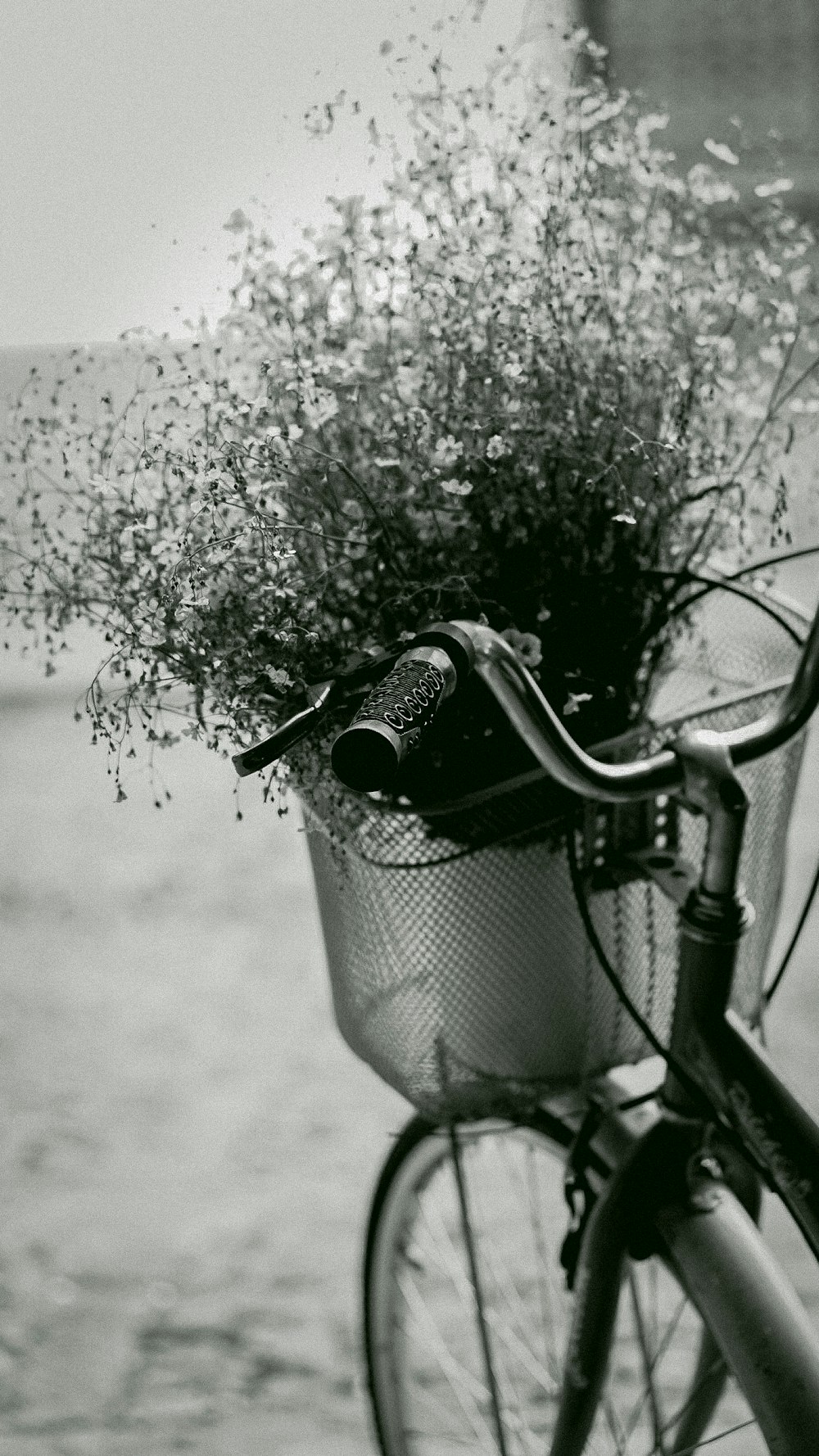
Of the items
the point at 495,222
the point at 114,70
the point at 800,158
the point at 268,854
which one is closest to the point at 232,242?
the point at 495,222

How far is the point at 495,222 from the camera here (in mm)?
975

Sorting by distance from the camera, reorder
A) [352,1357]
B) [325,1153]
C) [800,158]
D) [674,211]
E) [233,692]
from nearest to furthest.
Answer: [233,692], [674,211], [352,1357], [325,1153], [800,158]

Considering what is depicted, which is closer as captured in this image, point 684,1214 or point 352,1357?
point 684,1214

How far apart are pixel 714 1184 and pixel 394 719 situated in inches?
23.8

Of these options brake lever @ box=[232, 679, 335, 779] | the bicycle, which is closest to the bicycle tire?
the bicycle

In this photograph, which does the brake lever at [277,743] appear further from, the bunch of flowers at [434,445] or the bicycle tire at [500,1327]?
the bicycle tire at [500,1327]

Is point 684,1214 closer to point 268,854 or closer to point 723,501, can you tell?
point 723,501

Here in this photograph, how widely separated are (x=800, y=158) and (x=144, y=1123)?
577 cm

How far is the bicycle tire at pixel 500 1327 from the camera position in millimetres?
1360

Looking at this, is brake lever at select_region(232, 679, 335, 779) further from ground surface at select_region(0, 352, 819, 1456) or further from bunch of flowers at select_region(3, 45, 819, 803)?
ground surface at select_region(0, 352, 819, 1456)

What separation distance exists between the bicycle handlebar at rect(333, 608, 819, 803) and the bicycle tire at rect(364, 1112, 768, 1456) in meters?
0.45

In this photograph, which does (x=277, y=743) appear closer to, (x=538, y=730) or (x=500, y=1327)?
(x=538, y=730)

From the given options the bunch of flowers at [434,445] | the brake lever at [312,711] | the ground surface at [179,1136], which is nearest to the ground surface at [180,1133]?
the ground surface at [179,1136]

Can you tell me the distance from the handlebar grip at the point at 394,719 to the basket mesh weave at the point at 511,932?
20 centimetres
